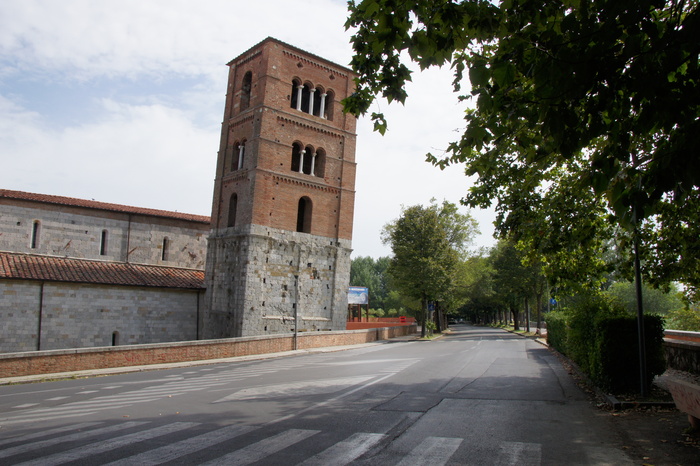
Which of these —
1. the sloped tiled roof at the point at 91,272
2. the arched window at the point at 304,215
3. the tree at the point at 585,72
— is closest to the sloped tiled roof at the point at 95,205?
the sloped tiled roof at the point at 91,272

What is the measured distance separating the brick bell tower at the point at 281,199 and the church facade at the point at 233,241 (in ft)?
0.25

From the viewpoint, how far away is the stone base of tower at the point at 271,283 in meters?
28.3

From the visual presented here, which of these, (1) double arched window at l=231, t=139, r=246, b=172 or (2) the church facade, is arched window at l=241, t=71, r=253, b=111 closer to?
(2) the church facade

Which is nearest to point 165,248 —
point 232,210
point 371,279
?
point 232,210

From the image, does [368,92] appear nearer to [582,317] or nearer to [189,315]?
[582,317]

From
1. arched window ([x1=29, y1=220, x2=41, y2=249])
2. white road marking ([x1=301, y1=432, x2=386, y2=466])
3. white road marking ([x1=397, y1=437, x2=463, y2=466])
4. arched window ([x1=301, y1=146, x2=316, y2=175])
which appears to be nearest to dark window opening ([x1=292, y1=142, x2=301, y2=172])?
arched window ([x1=301, y1=146, x2=316, y2=175])

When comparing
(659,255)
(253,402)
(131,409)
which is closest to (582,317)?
(659,255)

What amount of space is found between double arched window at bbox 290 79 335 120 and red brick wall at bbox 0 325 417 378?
1483 centimetres

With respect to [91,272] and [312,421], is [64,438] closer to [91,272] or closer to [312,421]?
[312,421]

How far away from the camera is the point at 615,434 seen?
7.46 meters

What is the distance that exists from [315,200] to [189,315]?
1071 centimetres

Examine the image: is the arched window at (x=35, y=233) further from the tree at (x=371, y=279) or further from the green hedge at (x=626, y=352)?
the tree at (x=371, y=279)

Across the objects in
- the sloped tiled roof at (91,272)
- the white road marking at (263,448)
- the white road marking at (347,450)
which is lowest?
Answer: the white road marking at (263,448)

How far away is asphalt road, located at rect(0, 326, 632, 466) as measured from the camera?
20.5ft
